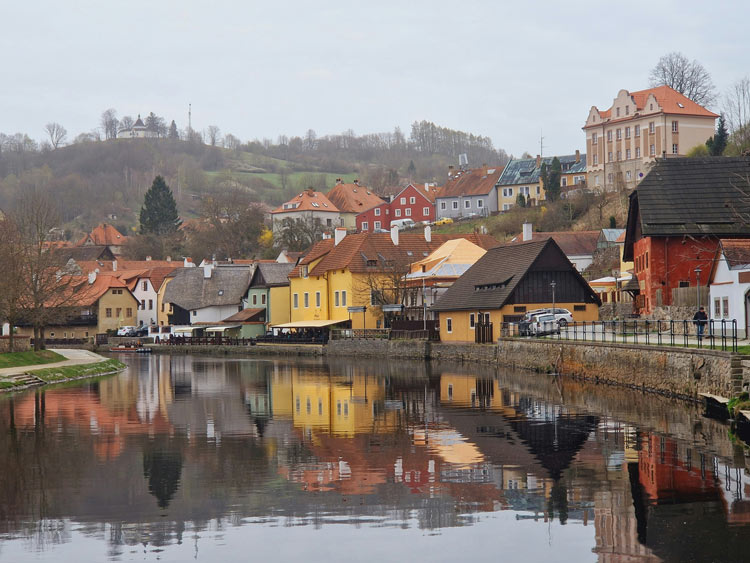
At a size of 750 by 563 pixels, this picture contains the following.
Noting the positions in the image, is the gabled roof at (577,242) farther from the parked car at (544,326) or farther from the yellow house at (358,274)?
the parked car at (544,326)

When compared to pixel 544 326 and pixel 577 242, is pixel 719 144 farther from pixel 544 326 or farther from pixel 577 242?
pixel 544 326

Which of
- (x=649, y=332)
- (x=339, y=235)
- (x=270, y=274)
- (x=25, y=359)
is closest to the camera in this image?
(x=649, y=332)

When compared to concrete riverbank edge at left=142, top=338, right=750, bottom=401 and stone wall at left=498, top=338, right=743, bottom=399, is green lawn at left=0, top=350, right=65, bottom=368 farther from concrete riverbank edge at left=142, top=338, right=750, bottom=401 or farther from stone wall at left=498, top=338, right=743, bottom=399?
→ stone wall at left=498, top=338, right=743, bottom=399

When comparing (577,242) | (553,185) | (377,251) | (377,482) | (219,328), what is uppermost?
(553,185)

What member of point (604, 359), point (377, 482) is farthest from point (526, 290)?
point (377, 482)

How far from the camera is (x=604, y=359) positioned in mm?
37219

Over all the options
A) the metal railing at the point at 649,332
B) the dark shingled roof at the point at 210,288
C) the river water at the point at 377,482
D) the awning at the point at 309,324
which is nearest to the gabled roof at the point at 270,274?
the dark shingled roof at the point at 210,288

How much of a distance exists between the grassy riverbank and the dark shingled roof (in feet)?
130

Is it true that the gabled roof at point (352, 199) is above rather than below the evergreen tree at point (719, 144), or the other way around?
above

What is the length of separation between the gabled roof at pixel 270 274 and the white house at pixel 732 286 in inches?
2268

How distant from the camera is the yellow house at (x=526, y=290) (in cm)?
5622

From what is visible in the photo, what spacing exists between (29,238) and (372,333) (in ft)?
76.3

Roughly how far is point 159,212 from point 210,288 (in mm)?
45536

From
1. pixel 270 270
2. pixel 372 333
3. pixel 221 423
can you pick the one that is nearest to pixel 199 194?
pixel 270 270
